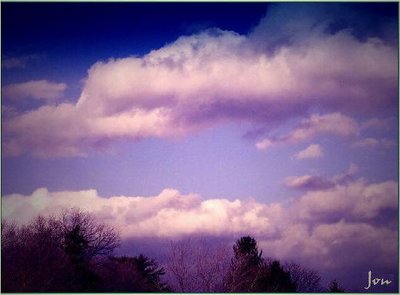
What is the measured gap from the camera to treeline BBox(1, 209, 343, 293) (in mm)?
13203

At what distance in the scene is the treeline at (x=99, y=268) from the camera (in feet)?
43.3

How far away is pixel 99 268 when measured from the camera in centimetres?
1734

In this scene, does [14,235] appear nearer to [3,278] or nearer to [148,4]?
[3,278]

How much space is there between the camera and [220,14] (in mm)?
14258

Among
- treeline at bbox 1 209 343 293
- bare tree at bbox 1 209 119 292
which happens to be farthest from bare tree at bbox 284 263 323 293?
bare tree at bbox 1 209 119 292

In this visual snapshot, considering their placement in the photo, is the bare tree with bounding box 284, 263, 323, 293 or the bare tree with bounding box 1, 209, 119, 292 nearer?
the bare tree with bounding box 1, 209, 119, 292
